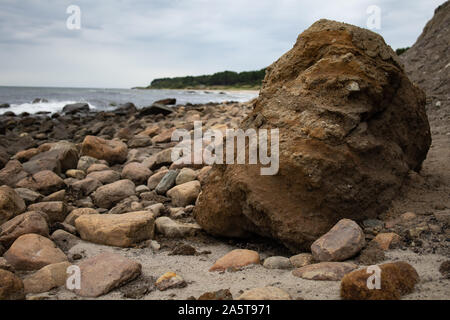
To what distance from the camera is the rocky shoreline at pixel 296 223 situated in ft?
6.95

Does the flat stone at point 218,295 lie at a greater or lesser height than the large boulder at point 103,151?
lesser

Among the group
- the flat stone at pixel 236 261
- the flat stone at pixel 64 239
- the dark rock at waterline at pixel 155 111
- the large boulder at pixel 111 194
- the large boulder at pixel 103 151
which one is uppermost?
the dark rock at waterline at pixel 155 111

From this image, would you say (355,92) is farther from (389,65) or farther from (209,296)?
(209,296)

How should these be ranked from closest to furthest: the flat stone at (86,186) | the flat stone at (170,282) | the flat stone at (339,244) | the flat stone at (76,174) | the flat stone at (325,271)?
the flat stone at (325,271) < the flat stone at (170,282) < the flat stone at (339,244) < the flat stone at (86,186) < the flat stone at (76,174)

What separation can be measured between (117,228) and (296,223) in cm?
146

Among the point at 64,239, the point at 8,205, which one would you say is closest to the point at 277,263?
the point at 64,239

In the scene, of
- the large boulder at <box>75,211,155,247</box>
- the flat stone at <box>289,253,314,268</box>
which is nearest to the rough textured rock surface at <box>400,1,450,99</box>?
the flat stone at <box>289,253,314,268</box>

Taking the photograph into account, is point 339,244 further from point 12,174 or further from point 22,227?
point 12,174

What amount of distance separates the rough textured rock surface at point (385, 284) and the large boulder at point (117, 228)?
70.3 inches

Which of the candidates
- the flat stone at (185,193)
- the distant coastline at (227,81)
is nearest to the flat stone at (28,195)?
the flat stone at (185,193)

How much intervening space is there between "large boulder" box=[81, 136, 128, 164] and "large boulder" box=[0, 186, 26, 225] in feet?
8.39

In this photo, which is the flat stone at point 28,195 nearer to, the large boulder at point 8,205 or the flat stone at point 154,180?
the large boulder at point 8,205
